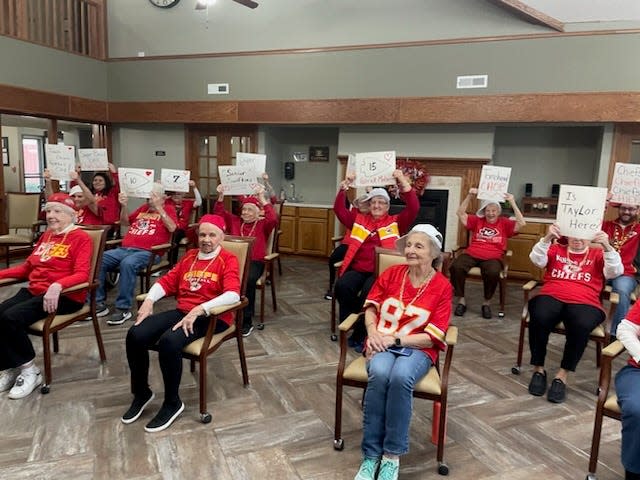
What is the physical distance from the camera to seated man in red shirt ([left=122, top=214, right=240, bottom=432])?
2309 millimetres

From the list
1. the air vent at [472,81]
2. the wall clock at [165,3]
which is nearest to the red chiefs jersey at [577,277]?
the air vent at [472,81]

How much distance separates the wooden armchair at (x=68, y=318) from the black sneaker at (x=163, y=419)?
77cm

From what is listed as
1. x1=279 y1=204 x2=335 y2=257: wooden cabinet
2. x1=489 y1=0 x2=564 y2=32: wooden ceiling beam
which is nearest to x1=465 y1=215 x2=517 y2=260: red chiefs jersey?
x1=489 y1=0 x2=564 y2=32: wooden ceiling beam

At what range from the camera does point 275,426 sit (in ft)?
7.88

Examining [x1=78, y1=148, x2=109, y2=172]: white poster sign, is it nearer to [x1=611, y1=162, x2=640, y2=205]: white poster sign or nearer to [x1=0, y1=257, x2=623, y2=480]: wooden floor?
[x1=0, y1=257, x2=623, y2=480]: wooden floor

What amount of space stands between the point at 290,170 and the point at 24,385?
4853 millimetres

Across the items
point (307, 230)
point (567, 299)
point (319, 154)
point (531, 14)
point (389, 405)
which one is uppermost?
point (531, 14)

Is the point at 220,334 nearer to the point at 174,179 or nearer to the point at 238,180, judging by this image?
the point at 238,180

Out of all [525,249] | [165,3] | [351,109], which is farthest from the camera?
[165,3]

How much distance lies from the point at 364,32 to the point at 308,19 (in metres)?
0.77

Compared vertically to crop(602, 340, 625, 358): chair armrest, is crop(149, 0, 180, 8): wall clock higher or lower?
higher

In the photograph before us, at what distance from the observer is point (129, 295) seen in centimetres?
384

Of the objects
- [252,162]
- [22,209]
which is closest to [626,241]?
[252,162]

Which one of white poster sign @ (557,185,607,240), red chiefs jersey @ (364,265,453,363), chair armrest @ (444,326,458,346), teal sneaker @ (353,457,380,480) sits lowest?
teal sneaker @ (353,457,380,480)
